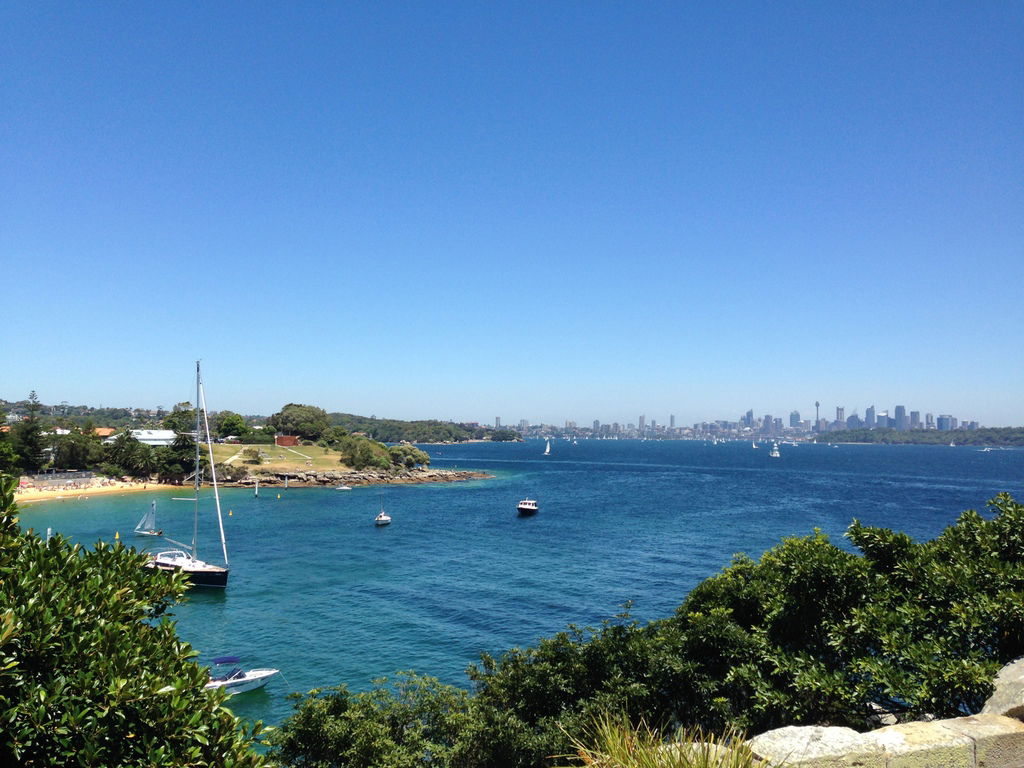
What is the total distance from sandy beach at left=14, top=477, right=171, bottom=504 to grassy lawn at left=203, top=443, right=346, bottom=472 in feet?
44.9

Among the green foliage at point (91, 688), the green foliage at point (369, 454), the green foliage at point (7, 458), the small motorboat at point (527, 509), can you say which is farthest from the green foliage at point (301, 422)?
the green foliage at point (91, 688)

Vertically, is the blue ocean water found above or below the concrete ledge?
below

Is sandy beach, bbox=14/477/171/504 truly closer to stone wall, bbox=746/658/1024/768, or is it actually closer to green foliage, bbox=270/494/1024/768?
green foliage, bbox=270/494/1024/768

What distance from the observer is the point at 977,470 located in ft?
424

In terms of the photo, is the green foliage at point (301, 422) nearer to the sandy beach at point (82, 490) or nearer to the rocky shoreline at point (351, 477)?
the rocky shoreline at point (351, 477)

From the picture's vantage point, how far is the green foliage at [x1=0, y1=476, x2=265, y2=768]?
16.5 ft

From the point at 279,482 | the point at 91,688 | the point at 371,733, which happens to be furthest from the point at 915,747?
the point at 279,482

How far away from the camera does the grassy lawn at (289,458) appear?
331 ft

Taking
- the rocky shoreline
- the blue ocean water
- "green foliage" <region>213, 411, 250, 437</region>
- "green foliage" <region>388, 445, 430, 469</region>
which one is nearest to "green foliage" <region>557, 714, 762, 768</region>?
the blue ocean water

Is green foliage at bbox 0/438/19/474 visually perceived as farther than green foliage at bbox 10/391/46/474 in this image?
No

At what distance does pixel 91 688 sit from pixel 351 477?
9936 centimetres

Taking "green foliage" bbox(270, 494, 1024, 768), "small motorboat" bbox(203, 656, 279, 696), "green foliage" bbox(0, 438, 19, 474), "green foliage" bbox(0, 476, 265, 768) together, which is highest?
"green foliage" bbox(0, 476, 265, 768)

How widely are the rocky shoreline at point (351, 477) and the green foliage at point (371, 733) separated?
87.3 metres

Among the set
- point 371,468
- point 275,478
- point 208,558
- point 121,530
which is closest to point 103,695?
point 208,558
